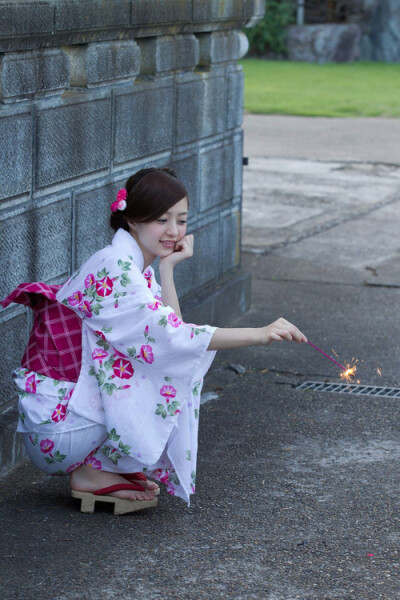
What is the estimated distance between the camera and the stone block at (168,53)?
498cm

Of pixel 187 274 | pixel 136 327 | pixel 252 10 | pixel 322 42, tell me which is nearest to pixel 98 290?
pixel 136 327

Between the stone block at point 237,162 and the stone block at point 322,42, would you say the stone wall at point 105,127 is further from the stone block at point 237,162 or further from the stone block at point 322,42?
the stone block at point 322,42

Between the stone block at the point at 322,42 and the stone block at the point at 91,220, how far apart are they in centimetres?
2404

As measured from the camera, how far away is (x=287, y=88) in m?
20.3

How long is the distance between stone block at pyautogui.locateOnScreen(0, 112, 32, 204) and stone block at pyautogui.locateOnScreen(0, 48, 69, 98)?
0.10m

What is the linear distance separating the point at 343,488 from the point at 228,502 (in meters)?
0.46

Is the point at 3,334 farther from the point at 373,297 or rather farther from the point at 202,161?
the point at 373,297

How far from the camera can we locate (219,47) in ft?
18.9

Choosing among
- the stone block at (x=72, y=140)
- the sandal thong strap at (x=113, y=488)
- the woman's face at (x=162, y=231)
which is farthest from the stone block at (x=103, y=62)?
the sandal thong strap at (x=113, y=488)

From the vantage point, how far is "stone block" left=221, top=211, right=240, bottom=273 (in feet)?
20.3

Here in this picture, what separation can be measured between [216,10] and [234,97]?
0.69 meters

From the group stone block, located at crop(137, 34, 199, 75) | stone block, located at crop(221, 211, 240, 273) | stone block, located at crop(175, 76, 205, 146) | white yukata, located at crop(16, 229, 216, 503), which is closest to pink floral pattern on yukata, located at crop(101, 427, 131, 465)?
white yukata, located at crop(16, 229, 216, 503)

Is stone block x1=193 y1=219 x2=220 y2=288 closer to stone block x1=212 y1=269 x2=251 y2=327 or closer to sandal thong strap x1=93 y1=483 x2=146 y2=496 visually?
stone block x1=212 y1=269 x2=251 y2=327

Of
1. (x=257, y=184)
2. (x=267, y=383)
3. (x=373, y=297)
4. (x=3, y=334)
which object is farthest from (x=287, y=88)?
(x=3, y=334)
